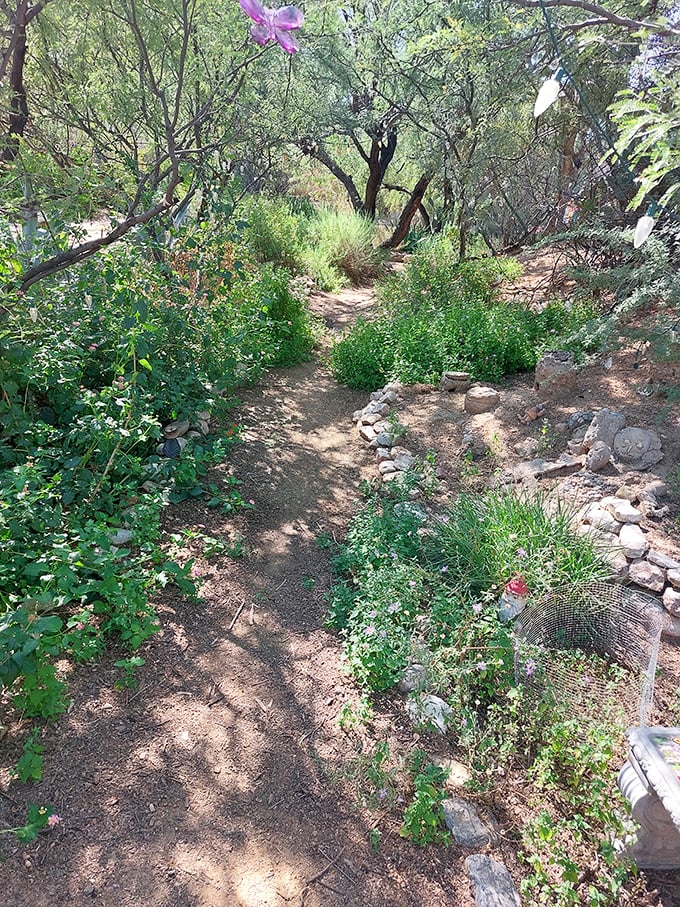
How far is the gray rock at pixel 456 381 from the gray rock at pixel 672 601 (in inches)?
103

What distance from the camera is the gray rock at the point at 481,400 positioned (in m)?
4.46

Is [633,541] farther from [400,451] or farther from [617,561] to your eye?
[400,451]

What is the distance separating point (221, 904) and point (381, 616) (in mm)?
1089

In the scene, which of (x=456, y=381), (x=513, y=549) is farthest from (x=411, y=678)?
(x=456, y=381)

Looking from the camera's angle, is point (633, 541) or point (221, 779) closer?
point (221, 779)

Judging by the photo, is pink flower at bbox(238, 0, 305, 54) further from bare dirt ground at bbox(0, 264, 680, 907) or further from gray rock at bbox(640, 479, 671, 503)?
gray rock at bbox(640, 479, 671, 503)

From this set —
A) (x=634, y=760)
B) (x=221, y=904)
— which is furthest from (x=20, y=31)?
(x=634, y=760)

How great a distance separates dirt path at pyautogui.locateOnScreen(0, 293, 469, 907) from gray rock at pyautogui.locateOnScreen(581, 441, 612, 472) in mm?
1792

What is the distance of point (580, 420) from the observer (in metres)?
3.94

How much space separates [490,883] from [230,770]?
34.1 inches

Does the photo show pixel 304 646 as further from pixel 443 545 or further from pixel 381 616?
pixel 443 545

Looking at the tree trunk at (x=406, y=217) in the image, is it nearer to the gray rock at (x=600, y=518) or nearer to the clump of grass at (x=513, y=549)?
the gray rock at (x=600, y=518)

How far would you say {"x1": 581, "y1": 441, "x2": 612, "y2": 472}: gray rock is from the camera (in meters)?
3.41

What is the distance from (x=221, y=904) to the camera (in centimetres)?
153
